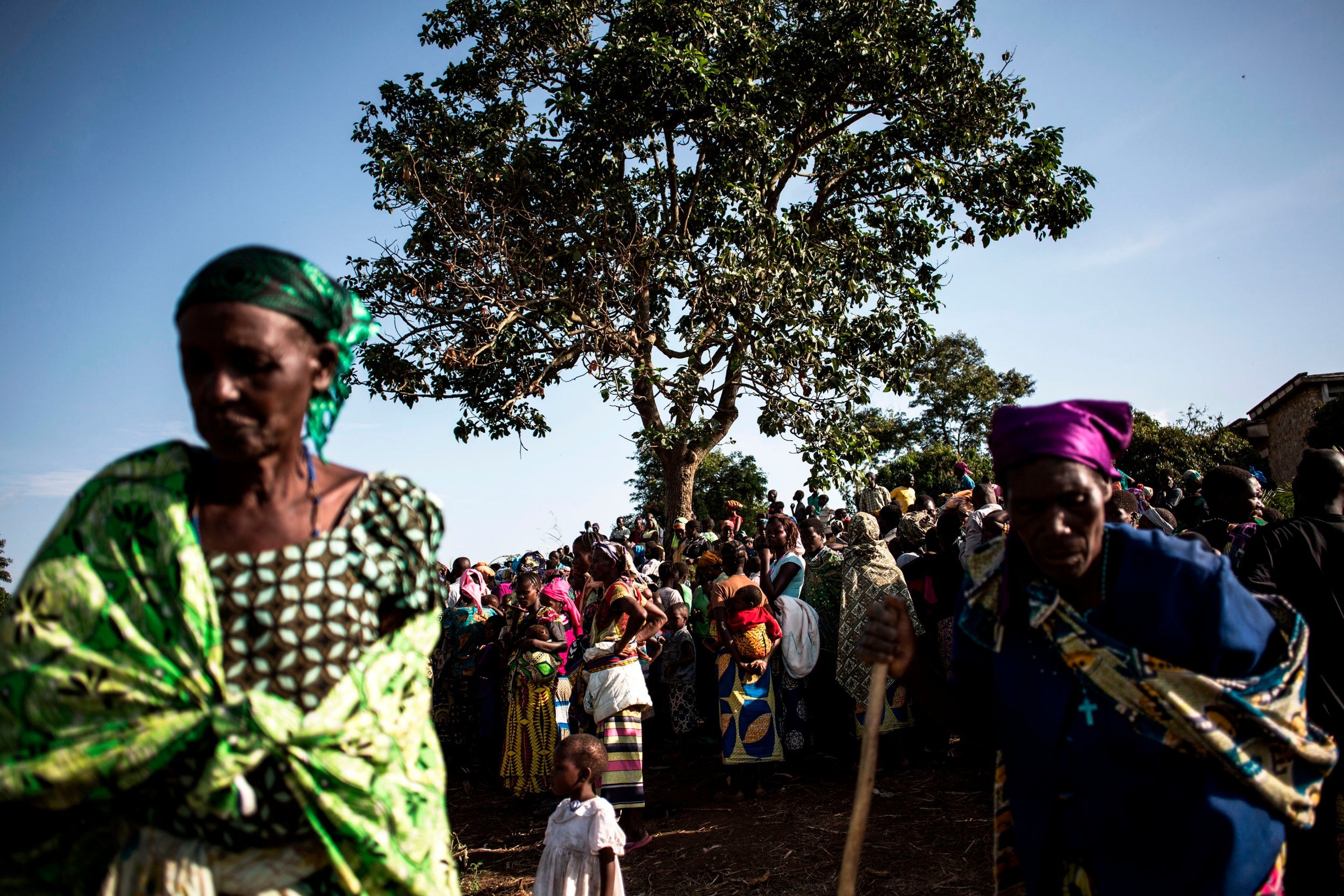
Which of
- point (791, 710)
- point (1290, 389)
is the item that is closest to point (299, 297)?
point (791, 710)

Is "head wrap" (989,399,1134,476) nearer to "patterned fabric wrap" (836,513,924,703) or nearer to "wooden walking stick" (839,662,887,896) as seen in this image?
"wooden walking stick" (839,662,887,896)

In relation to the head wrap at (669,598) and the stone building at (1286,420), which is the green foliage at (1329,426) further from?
the head wrap at (669,598)

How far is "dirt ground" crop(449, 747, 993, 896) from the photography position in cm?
524

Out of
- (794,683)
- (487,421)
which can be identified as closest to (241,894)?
(794,683)

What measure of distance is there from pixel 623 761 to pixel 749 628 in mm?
1415

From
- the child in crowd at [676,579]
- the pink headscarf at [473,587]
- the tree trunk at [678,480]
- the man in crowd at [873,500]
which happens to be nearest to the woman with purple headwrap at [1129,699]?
the child in crowd at [676,579]

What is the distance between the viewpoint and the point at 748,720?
23.2 ft

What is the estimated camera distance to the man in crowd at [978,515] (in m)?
6.37

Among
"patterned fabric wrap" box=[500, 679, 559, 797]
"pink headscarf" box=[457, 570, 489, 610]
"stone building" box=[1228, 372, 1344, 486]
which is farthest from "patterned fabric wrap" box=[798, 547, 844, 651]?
"stone building" box=[1228, 372, 1344, 486]

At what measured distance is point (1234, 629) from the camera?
199cm

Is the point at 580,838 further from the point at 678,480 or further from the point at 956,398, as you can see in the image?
the point at 956,398

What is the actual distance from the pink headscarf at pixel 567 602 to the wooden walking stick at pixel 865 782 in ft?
17.8

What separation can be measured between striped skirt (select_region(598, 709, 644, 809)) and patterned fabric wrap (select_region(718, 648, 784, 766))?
93 centimetres

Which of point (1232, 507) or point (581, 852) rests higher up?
point (1232, 507)
